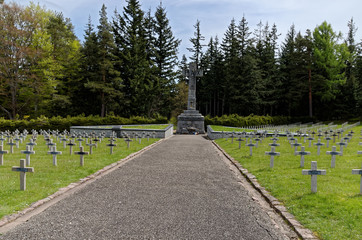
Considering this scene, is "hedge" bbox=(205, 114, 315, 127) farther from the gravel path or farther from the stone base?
the gravel path

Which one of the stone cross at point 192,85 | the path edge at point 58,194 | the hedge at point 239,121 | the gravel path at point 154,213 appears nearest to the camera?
the gravel path at point 154,213

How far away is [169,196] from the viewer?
6.06 meters

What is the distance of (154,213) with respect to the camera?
495 centimetres

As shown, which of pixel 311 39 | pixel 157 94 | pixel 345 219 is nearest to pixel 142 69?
pixel 157 94

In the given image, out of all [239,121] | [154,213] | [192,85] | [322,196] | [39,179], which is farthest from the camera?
[239,121]

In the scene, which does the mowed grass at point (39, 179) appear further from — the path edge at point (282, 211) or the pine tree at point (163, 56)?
the pine tree at point (163, 56)

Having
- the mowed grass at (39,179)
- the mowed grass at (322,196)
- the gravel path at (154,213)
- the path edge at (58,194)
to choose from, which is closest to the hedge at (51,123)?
the mowed grass at (39,179)

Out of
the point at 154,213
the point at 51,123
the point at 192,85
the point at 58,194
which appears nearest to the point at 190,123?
the point at 192,85

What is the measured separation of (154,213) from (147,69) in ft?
142

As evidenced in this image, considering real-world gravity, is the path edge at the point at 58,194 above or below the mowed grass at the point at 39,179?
below

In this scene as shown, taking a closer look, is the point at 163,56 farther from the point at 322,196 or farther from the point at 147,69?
the point at 322,196

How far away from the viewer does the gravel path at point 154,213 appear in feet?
13.5

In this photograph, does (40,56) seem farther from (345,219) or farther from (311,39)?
(311,39)

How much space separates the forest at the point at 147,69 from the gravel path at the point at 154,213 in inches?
1277
